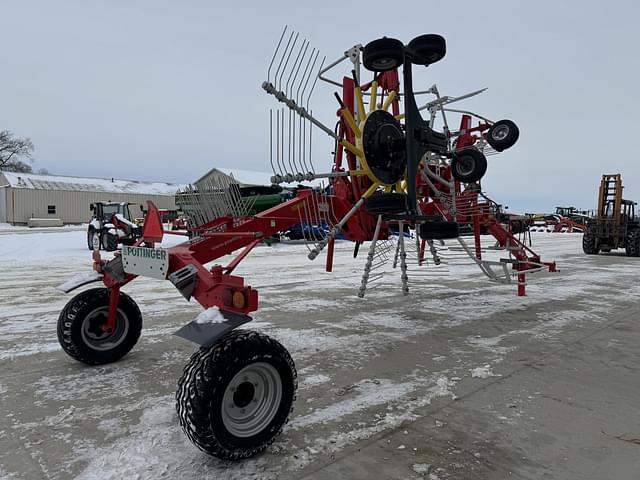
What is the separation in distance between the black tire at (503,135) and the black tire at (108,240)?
15345mm

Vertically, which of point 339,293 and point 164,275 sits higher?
point 164,275

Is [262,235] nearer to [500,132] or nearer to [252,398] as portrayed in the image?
[252,398]

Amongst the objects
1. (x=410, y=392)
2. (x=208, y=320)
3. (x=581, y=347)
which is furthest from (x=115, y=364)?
(x=581, y=347)

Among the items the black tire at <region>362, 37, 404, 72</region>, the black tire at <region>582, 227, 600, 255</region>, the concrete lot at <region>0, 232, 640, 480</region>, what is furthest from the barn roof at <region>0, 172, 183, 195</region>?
the black tire at <region>362, 37, 404, 72</region>

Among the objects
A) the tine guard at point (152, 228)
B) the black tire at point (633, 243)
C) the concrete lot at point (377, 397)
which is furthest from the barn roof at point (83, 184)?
the tine guard at point (152, 228)

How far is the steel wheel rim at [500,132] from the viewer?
523 centimetres

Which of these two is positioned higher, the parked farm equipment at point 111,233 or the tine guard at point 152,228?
the tine guard at point 152,228

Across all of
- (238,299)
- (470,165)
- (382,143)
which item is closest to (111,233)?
Result: (382,143)

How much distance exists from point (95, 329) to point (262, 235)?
1.67 m

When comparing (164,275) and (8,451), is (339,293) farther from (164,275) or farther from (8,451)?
(8,451)

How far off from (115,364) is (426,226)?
2.88 meters

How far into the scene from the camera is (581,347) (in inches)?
182

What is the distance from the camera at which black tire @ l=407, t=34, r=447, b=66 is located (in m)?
3.49

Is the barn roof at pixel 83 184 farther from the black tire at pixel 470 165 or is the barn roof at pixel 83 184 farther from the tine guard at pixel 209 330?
the tine guard at pixel 209 330
